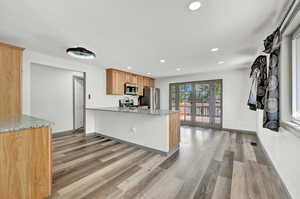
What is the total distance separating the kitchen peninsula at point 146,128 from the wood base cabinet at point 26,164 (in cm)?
169

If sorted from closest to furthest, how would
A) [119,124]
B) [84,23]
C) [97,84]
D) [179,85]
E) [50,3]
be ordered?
1. [50,3]
2. [84,23]
3. [119,124]
4. [97,84]
5. [179,85]

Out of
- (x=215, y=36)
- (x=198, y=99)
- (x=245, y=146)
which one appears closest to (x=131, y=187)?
(x=215, y=36)

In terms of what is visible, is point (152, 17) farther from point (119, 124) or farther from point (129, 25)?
point (119, 124)

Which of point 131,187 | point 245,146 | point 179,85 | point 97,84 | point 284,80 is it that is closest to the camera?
point 284,80

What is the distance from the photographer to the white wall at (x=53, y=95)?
373 centimetres

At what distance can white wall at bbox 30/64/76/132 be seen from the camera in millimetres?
3733

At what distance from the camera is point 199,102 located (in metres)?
5.25

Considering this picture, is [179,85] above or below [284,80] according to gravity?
above

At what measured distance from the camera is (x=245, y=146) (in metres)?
3.04

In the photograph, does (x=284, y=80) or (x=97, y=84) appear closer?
(x=284, y=80)

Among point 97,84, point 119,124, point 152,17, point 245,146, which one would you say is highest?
point 152,17

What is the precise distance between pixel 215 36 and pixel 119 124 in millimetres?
2963

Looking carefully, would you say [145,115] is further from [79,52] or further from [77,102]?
[77,102]

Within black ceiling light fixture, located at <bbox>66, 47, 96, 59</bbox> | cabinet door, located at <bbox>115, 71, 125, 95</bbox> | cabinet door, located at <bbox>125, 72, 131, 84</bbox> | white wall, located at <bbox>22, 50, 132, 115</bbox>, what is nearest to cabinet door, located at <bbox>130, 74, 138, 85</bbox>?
cabinet door, located at <bbox>125, 72, 131, 84</bbox>
